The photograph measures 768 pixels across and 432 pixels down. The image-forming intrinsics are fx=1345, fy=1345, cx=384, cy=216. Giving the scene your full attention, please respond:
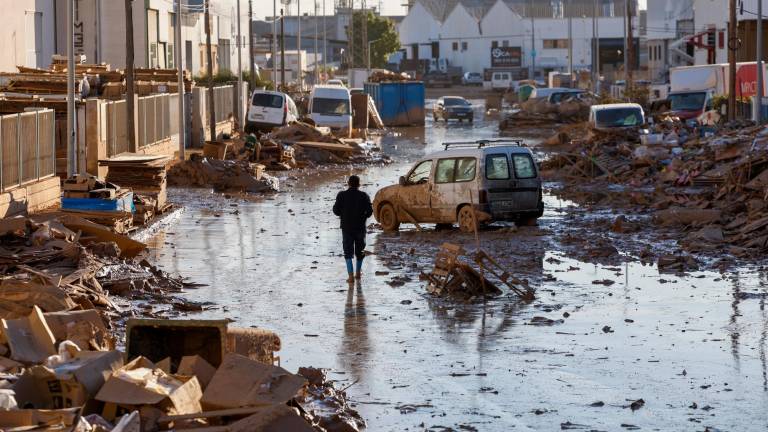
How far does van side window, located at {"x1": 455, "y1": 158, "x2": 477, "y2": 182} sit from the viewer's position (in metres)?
25.1

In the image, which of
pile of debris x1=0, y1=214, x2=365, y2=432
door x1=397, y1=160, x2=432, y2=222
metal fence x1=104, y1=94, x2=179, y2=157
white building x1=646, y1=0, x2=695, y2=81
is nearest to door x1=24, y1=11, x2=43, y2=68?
metal fence x1=104, y1=94, x2=179, y2=157

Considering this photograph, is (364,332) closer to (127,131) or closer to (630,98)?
(127,131)

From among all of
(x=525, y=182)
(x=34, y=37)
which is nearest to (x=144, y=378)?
(x=525, y=182)

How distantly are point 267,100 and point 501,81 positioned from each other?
7133cm

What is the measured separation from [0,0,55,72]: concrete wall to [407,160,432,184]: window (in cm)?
2334

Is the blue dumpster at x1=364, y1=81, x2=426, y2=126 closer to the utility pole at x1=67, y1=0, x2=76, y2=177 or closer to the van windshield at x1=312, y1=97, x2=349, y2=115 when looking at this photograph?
the van windshield at x1=312, y1=97, x2=349, y2=115

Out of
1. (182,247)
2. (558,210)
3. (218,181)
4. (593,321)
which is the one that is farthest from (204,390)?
(218,181)

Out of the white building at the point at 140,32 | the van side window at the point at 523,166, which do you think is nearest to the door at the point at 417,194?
the van side window at the point at 523,166

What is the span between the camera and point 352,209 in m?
19.7

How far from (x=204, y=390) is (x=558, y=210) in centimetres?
2100

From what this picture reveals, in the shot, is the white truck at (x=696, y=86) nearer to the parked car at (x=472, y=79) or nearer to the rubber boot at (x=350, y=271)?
the rubber boot at (x=350, y=271)

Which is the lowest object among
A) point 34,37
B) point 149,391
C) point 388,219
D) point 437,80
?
point 388,219

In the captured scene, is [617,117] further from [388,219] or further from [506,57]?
[506,57]

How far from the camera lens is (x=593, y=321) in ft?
52.7
